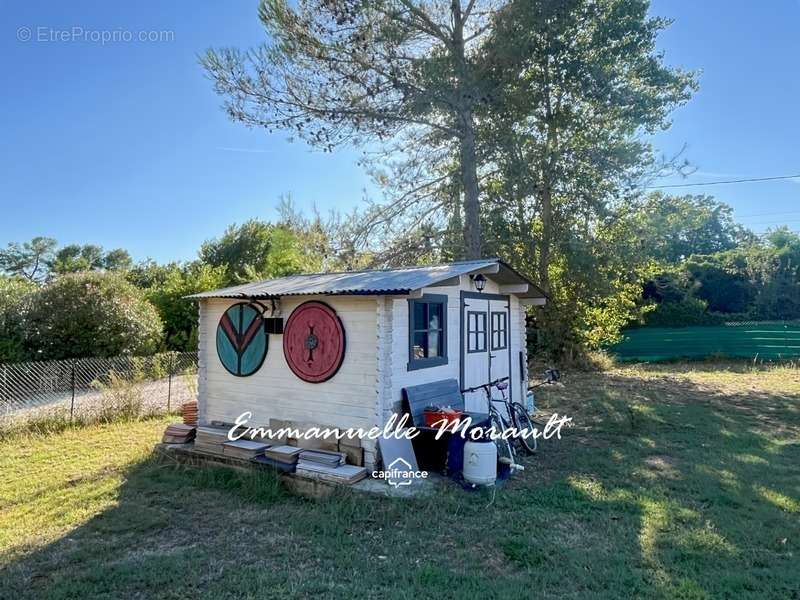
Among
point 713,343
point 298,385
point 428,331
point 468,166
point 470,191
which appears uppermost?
point 468,166

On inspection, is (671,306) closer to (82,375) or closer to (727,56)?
(727,56)

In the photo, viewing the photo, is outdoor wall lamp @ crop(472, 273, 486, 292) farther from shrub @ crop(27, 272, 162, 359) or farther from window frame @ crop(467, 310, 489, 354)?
shrub @ crop(27, 272, 162, 359)

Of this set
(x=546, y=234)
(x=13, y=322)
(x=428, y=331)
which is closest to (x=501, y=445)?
(x=428, y=331)

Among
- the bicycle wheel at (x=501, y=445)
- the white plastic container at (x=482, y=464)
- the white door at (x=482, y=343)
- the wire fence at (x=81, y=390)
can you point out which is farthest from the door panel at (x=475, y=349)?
the wire fence at (x=81, y=390)

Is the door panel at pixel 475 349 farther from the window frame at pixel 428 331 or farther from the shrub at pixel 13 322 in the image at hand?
the shrub at pixel 13 322

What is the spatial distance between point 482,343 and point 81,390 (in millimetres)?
6497

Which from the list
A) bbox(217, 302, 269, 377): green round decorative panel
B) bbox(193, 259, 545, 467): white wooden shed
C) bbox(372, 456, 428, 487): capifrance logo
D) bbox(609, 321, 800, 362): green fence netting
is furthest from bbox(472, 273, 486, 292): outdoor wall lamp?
bbox(609, 321, 800, 362): green fence netting

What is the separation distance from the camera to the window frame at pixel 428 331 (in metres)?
5.26

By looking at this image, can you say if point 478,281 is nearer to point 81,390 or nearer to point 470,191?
point 470,191

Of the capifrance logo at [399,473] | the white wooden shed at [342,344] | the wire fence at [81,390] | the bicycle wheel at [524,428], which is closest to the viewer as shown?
the capifrance logo at [399,473]

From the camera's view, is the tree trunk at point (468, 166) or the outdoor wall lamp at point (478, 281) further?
the tree trunk at point (468, 166)

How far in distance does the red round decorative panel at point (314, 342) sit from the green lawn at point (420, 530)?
120 centimetres

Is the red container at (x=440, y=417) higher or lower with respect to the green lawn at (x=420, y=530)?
higher

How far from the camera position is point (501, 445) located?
5531 mm
